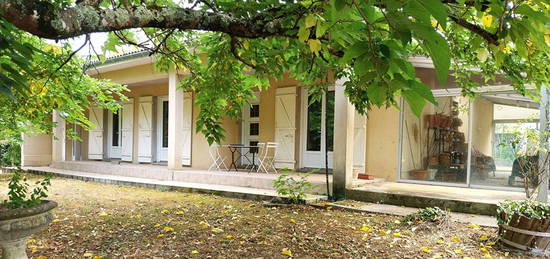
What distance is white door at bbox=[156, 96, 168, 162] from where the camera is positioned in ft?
36.3

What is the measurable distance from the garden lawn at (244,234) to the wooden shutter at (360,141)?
7.67 ft

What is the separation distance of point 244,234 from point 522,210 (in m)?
2.93

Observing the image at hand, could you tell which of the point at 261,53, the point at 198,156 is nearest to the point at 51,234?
the point at 261,53

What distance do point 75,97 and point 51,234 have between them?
Answer: 1647 millimetres

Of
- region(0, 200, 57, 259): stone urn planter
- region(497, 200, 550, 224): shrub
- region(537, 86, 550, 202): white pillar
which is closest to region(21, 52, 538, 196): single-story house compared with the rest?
region(537, 86, 550, 202): white pillar

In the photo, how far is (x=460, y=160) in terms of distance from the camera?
6.77 meters

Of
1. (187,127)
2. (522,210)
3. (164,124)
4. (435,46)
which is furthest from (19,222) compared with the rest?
(164,124)

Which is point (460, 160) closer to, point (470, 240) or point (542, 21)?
point (470, 240)

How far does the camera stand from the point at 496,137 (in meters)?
6.48

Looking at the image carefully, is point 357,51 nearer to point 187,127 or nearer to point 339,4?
point 339,4

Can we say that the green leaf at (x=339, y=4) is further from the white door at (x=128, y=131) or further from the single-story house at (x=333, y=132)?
the white door at (x=128, y=131)

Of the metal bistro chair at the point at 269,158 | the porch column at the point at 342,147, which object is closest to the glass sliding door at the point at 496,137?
the porch column at the point at 342,147

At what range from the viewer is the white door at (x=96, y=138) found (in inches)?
487

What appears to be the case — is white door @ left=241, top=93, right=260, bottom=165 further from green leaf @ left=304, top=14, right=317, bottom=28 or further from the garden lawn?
green leaf @ left=304, top=14, right=317, bottom=28
